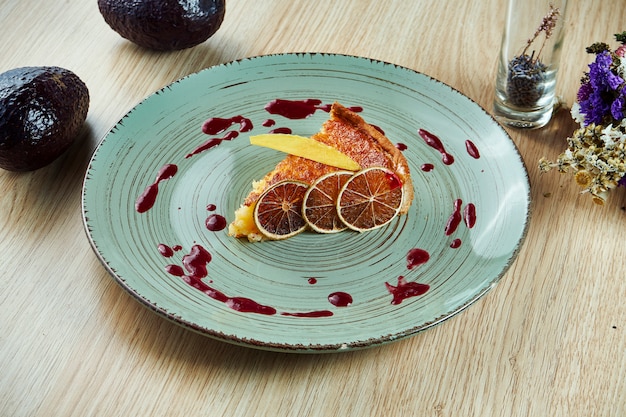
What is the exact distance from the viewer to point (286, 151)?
2076 mm

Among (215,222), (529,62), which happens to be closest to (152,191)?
(215,222)

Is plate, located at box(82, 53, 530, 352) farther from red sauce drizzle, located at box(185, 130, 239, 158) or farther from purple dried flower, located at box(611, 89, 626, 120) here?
purple dried flower, located at box(611, 89, 626, 120)

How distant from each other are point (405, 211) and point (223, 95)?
2.37 ft

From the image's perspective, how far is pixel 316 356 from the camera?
1.73 metres

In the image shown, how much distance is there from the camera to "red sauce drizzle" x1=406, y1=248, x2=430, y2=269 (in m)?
1.88

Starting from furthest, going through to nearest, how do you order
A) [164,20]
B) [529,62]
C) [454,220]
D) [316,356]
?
[164,20], [529,62], [454,220], [316,356]

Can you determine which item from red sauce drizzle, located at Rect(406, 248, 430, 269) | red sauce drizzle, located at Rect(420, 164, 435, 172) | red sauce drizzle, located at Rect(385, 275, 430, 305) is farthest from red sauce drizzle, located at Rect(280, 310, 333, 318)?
red sauce drizzle, located at Rect(420, 164, 435, 172)

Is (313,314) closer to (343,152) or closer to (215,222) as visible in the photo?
(215,222)

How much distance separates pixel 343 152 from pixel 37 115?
859 millimetres

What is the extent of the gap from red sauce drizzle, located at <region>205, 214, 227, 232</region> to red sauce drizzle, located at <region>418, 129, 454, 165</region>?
0.67 metres

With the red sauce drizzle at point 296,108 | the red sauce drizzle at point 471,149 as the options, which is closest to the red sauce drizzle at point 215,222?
the red sauce drizzle at point 296,108

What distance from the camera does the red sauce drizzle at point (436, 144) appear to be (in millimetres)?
2166

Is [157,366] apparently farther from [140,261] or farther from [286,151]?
[286,151]

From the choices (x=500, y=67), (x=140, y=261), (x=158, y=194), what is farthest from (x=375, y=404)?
(x=500, y=67)
